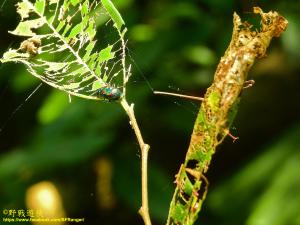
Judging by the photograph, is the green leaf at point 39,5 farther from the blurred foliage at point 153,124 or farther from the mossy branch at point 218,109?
the blurred foliage at point 153,124

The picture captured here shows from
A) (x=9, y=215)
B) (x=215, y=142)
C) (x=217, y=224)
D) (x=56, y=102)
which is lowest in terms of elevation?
(x=217, y=224)

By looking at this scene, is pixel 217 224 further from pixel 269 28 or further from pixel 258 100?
pixel 269 28

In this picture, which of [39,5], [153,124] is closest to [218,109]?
[39,5]

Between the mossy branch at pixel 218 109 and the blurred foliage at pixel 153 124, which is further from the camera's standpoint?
the blurred foliage at pixel 153 124

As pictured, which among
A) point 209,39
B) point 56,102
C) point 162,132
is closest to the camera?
point 56,102

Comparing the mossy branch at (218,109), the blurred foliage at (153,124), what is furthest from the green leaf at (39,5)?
the blurred foliage at (153,124)

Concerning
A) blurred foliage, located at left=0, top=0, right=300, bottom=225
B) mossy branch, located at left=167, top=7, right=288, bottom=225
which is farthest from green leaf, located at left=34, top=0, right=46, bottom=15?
blurred foliage, located at left=0, top=0, right=300, bottom=225

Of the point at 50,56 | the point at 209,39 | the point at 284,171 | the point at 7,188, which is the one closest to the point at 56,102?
the point at 50,56
